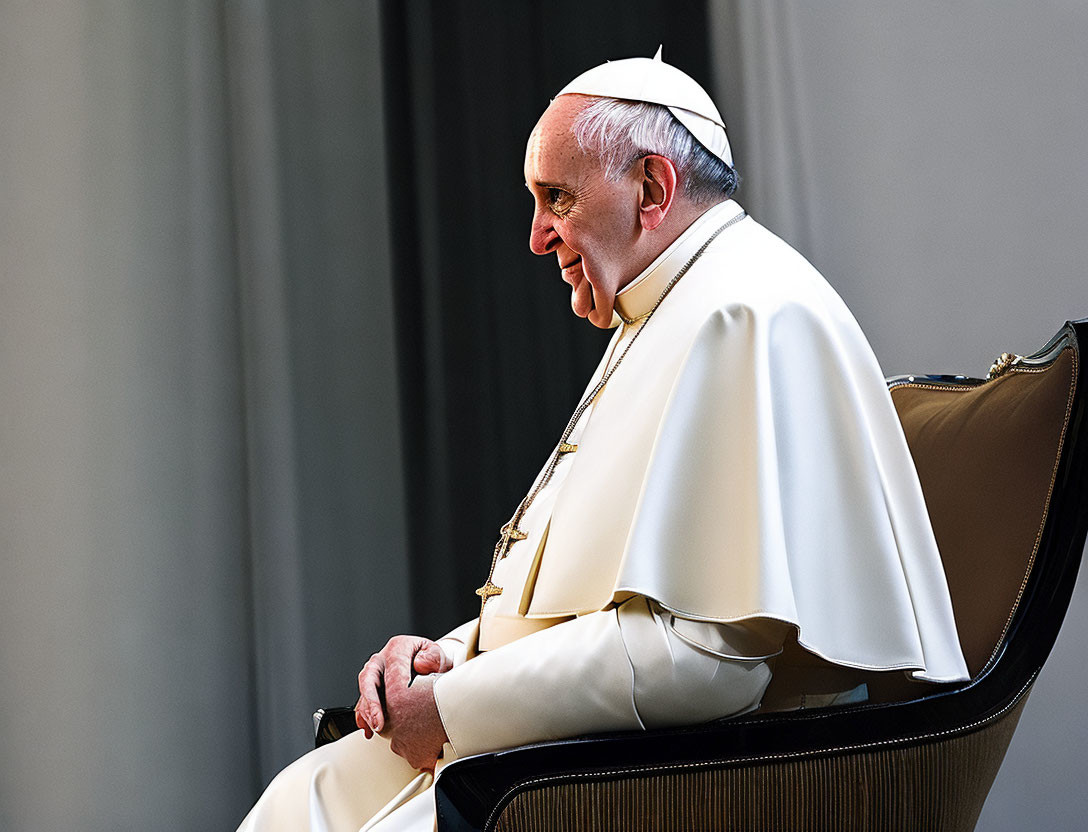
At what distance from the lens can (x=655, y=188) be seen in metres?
1.91

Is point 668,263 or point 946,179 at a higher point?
point 946,179

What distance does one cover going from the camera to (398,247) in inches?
147

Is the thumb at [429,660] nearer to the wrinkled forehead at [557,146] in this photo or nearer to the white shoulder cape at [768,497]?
the white shoulder cape at [768,497]

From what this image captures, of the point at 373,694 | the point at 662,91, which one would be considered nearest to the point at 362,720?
the point at 373,694

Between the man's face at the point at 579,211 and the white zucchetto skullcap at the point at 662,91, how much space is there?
5 centimetres

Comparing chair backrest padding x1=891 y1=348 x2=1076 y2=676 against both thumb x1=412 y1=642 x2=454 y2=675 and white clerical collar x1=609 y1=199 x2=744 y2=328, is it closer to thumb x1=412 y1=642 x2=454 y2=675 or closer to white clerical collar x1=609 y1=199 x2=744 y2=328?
white clerical collar x1=609 y1=199 x2=744 y2=328

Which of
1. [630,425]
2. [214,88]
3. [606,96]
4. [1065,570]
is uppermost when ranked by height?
[214,88]

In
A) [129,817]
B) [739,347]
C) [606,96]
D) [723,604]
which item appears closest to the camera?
[723,604]

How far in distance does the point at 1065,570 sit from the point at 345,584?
2630 millimetres

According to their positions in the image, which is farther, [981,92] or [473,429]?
[473,429]

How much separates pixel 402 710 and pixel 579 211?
0.85m

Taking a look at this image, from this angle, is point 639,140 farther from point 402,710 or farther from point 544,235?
point 402,710

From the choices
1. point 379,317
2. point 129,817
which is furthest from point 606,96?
point 129,817

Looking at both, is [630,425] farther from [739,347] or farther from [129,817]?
[129,817]
